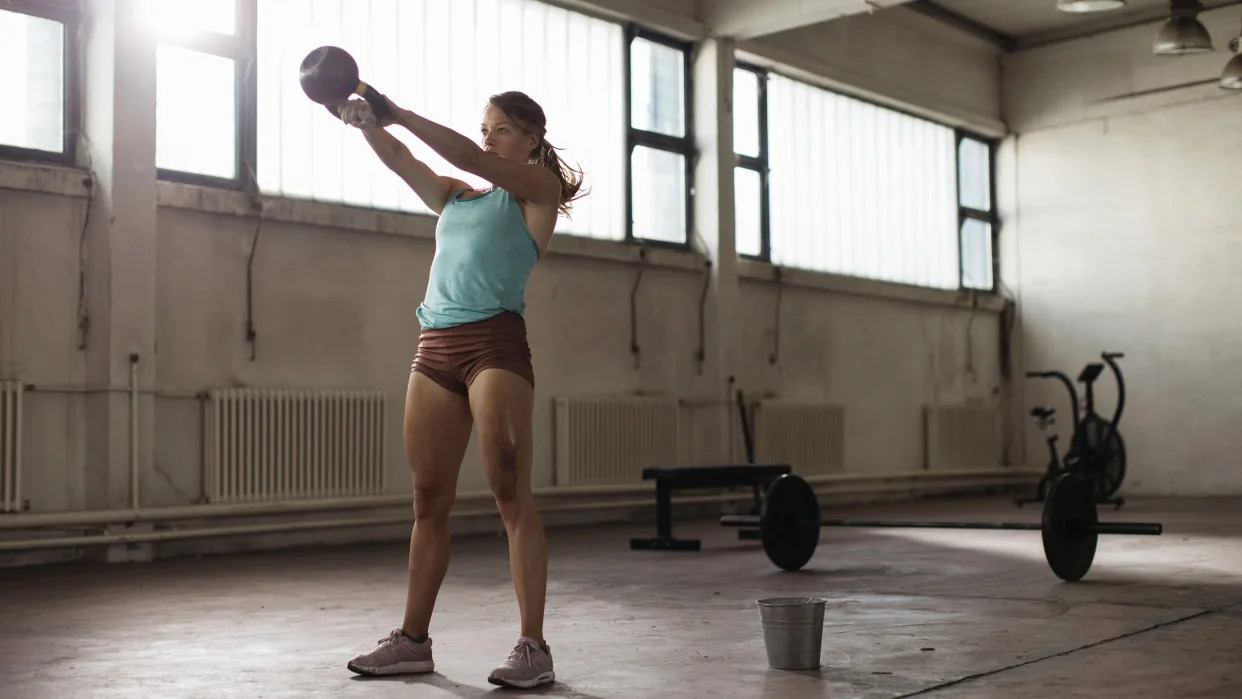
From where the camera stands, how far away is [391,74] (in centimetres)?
695

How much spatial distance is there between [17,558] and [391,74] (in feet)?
9.99

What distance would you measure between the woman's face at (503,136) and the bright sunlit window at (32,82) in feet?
12.3

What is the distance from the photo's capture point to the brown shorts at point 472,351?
272 cm

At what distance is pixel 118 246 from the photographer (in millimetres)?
5750

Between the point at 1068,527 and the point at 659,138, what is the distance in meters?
4.70

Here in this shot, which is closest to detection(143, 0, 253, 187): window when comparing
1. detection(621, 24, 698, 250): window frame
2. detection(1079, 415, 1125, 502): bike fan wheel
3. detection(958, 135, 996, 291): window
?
detection(621, 24, 698, 250): window frame

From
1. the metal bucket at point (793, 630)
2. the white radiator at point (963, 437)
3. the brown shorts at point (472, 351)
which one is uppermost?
the brown shorts at point (472, 351)

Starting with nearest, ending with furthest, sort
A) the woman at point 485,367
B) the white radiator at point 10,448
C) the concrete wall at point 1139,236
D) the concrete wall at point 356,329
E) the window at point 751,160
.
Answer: the woman at point 485,367
the white radiator at point 10,448
the concrete wall at point 356,329
the window at point 751,160
the concrete wall at point 1139,236

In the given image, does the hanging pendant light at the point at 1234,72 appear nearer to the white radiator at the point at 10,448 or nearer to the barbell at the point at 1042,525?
the barbell at the point at 1042,525

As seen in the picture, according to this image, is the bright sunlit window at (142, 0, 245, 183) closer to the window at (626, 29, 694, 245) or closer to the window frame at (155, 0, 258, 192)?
the window frame at (155, 0, 258, 192)

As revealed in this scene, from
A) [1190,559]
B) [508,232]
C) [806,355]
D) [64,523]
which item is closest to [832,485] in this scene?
[806,355]

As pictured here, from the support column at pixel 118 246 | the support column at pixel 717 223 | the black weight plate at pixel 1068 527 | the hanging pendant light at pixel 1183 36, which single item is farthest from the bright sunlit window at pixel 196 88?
the hanging pendant light at pixel 1183 36

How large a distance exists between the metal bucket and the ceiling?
326 inches

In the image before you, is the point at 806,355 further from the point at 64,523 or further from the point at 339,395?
the point at 64,523
